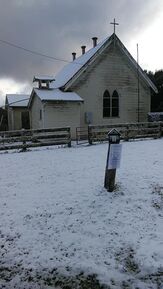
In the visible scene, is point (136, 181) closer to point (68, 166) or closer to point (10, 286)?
point (68, 166)

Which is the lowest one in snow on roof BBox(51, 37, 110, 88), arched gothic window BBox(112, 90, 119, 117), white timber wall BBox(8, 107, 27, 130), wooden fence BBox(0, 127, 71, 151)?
wooden fence BBox(0, 127, 71, 151)

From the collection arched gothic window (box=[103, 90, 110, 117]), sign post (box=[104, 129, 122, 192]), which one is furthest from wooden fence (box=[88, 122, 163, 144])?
sign post (box=[104, 129, 122, 192])

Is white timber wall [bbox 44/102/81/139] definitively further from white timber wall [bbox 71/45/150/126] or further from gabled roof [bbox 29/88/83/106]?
white timber wall [bbox 71/45/150/126]

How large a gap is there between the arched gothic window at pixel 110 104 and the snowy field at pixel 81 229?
1536cm

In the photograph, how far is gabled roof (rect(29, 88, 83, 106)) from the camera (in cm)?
2238

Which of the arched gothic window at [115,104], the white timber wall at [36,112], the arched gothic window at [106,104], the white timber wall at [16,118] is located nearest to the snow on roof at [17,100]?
the white timber wall at [16,118]

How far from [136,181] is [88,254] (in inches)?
157

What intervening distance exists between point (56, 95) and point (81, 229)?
17.6 m

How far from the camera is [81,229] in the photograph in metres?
6.27

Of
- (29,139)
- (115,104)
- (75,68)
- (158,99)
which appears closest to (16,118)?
(75,68)

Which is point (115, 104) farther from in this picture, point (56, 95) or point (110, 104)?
point (56, 95)

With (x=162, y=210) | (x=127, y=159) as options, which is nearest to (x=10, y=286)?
(x=162, y=210)

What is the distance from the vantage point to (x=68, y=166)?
1148 cm

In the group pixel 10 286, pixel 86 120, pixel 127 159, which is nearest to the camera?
pixel 10 286
